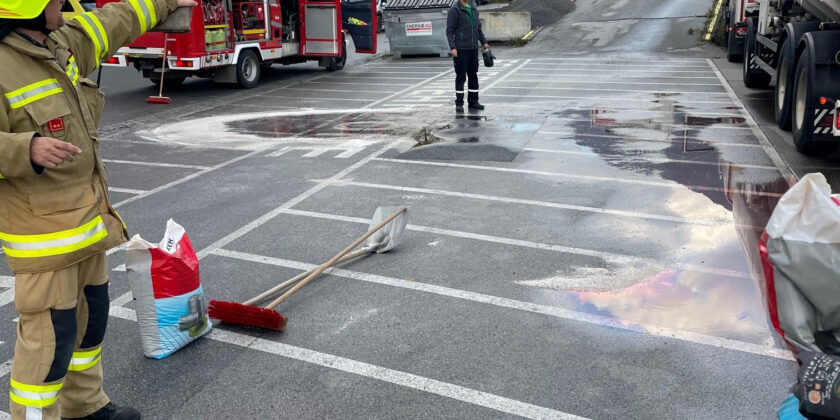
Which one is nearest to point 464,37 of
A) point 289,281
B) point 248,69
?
point 248,69

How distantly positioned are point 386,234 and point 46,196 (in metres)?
2.96

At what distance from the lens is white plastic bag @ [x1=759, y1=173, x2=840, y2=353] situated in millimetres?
2963

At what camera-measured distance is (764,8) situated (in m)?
11.5

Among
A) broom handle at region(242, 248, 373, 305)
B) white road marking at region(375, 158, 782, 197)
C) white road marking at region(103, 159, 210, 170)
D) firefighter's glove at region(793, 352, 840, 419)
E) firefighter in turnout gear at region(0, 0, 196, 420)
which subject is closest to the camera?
firefighter's glove at region(793, 352, 840, 419)

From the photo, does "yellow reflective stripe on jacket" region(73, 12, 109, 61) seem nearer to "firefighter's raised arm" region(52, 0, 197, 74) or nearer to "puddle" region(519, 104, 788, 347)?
"firefighter's raised arm" region(52, 0, 197, 74)

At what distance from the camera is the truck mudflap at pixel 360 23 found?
58.9 feet

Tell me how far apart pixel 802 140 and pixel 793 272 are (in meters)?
5.73

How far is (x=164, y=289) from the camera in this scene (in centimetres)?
387

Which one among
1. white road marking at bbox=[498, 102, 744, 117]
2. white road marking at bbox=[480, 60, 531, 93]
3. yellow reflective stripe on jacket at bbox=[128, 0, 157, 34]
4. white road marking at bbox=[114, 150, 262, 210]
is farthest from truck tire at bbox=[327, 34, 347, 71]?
yellow reflective stripe on jacket at bbox=[128, 0, 157, 34]

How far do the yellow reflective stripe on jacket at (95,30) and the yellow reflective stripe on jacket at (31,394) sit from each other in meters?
1.47

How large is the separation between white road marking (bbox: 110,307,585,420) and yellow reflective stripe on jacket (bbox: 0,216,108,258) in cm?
138

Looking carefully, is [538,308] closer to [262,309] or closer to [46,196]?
[262,309]

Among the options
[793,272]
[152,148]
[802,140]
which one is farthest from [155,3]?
[802,140]

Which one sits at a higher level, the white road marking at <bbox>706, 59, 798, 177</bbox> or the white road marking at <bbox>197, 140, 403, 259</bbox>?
the white road marking at <bbox>706, 59, 798, 177</bbox>
